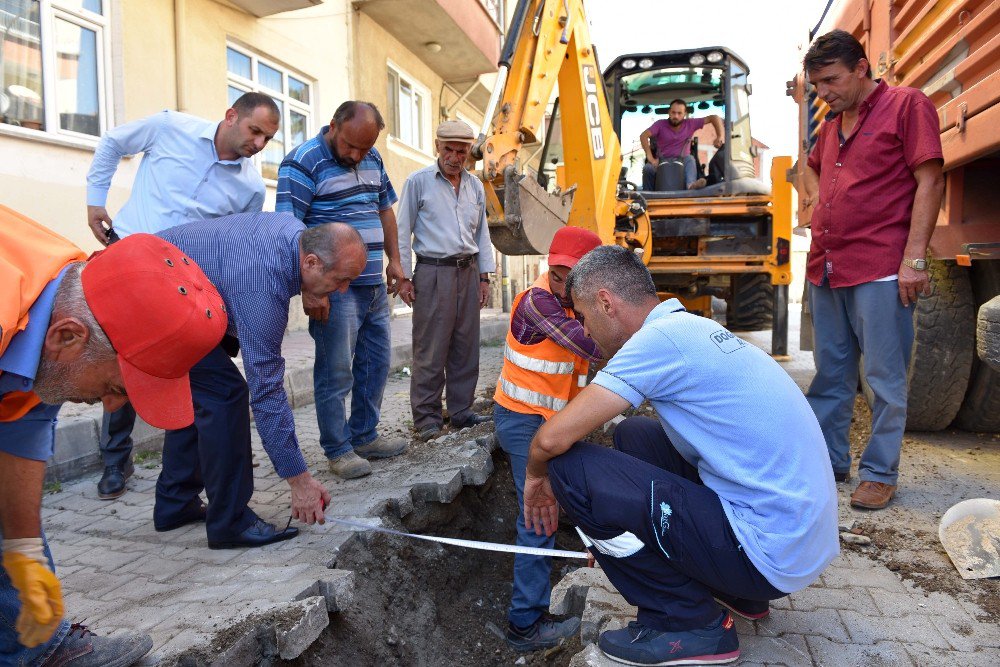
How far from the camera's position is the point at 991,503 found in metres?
3.00

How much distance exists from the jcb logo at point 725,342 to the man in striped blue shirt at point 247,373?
152 cm

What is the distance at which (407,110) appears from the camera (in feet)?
43.6

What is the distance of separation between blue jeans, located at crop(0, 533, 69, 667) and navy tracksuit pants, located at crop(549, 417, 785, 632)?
1493 mm

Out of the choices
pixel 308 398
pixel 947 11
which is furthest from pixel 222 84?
pixel 947 11

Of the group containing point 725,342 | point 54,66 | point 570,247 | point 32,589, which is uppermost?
point 54,66

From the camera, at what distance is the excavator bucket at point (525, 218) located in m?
4.89

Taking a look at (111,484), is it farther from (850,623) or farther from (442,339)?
(850,623)

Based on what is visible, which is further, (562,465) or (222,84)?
(222,84)

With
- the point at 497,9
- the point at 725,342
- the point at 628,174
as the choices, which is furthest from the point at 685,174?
the point at 497,9

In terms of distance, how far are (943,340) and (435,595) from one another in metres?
3.18

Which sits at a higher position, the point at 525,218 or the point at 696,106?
the point at 696,106

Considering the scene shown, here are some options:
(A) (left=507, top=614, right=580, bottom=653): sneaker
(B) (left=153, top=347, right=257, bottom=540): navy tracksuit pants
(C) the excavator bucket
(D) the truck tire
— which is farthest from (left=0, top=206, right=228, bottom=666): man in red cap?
(D) the truck tire

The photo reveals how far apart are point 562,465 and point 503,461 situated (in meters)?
2.15

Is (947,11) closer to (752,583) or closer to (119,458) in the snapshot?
(752,583)
